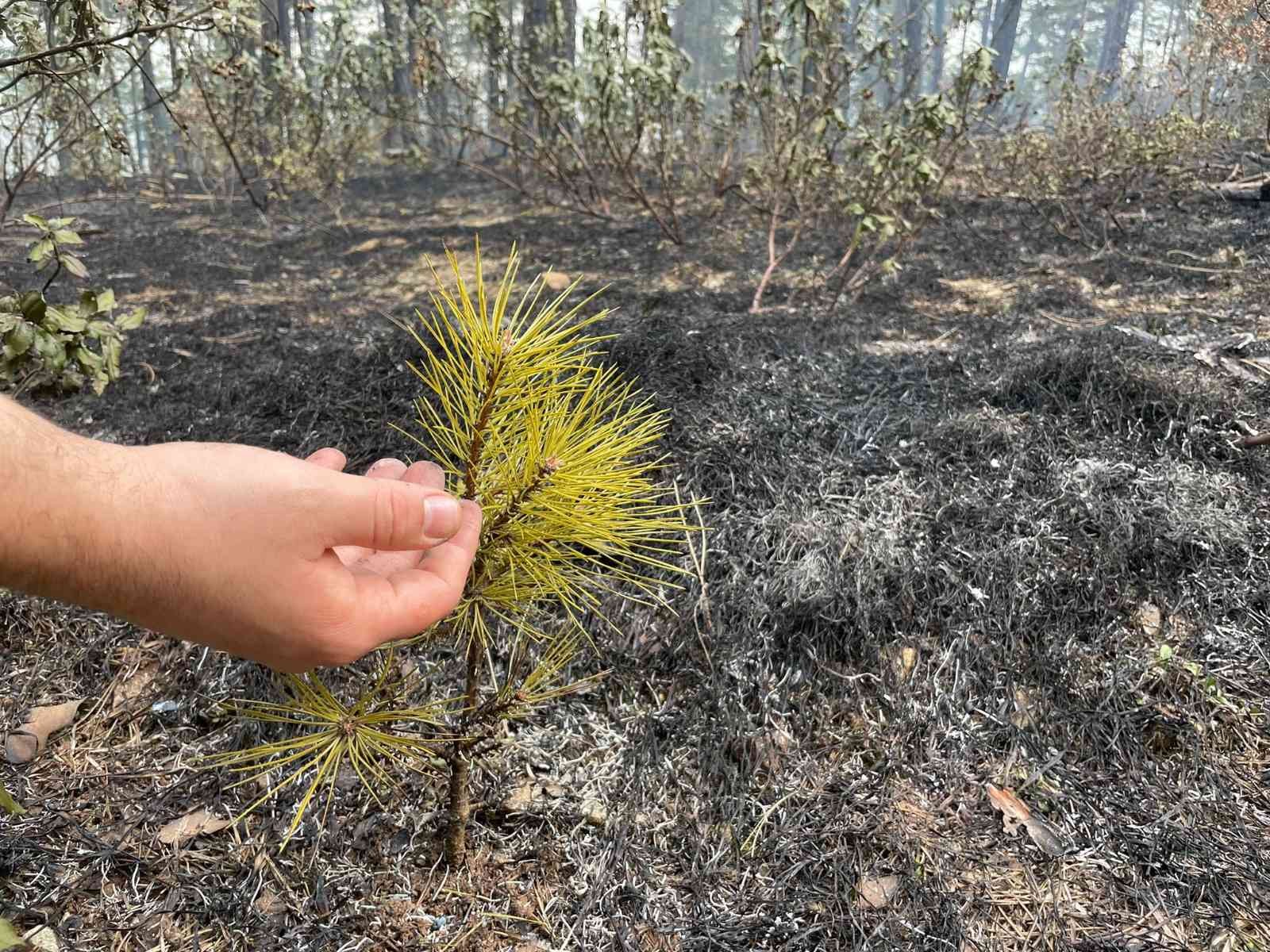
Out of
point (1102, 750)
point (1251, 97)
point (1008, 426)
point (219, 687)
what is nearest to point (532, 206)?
point (1008, 426)

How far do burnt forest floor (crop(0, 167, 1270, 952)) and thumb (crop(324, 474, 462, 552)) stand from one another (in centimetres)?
87

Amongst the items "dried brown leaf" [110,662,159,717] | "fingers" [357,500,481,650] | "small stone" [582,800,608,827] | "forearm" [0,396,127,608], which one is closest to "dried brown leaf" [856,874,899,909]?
"small stone" [582,800,608,827]

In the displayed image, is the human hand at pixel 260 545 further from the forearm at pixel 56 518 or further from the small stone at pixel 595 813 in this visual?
the small stone at pixel 595 813

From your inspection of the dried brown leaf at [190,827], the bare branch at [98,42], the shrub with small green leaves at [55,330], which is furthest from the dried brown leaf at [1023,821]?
the bare branch at [98,42]

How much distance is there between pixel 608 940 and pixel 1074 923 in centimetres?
88

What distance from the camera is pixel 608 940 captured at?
1326mm

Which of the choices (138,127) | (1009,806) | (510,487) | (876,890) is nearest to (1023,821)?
(1009,806)

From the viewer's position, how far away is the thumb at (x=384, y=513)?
2.78 ft

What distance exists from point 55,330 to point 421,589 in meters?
1.52

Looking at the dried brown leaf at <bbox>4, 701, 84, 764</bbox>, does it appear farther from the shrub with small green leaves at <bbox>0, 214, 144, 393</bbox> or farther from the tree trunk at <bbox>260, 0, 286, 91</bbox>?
the tree trunk at <bbox>260, 0, 286, 91</bbox>

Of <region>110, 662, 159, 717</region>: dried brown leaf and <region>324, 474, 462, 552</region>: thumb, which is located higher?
<region>324, 474, 462, 552</region>: thumb

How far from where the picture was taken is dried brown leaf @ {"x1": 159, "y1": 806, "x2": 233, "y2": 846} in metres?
1.42

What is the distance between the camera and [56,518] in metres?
0.79

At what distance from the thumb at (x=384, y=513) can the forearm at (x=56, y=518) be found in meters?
0.24
